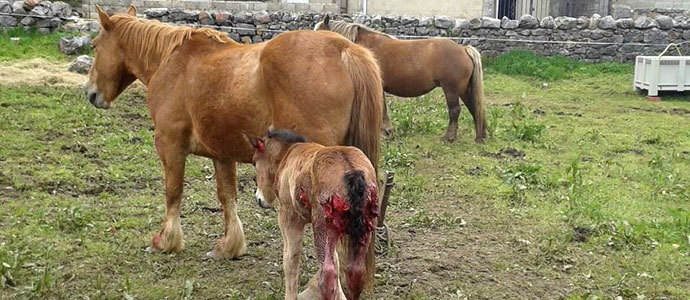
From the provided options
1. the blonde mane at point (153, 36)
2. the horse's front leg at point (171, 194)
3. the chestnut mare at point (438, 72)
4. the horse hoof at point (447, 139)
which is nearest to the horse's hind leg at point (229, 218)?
the horse's front leg at point (171, 194)

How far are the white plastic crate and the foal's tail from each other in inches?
419

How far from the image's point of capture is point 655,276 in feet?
16.4

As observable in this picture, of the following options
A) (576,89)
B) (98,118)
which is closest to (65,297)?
(98,118)

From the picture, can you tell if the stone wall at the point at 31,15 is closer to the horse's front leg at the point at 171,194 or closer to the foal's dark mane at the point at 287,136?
the horse's front leg at the point at 171,194

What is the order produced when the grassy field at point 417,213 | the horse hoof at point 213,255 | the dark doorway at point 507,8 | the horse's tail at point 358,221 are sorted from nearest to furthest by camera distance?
the horse's tail at point 358,221 → the grassy field at point 417,213 → the horse hoof at point 213,255 → the dark doorway at point 507,8

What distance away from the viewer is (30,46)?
1270 centimetres

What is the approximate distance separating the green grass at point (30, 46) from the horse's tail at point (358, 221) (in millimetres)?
10018

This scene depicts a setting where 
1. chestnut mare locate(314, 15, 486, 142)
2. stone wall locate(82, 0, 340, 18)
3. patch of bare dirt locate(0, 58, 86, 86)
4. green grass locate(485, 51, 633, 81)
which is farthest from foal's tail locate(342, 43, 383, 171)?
stone wall locate(82, 0, 340, 18)

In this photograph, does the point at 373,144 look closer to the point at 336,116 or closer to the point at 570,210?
the point at 336,116

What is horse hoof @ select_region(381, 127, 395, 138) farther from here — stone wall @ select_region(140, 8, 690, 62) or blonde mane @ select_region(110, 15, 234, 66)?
stone wall @ select_region(140, 8, 690, 62)

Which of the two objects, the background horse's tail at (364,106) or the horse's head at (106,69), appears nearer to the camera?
the background horse's tail at (364,106)

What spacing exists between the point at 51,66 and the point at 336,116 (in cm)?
891

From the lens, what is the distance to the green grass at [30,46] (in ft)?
40.0

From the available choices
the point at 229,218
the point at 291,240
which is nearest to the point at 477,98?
the point at 229,218
